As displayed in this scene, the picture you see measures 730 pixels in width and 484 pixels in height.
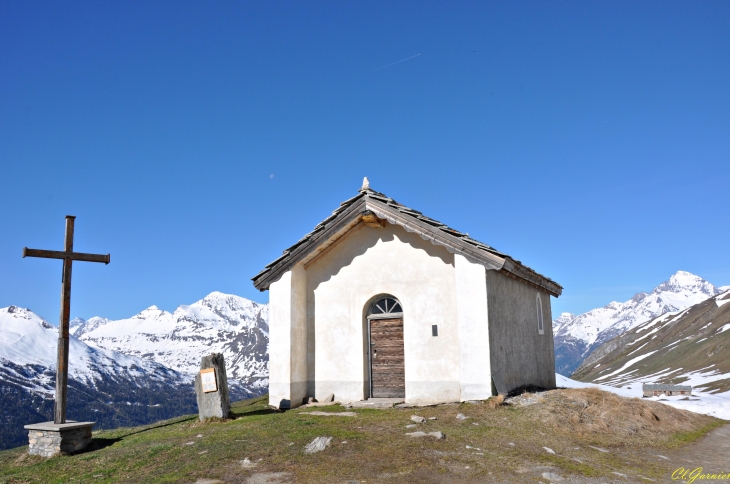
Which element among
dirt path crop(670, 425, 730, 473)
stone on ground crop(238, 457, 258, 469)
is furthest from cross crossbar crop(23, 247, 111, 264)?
dirt path crop(670, 425, 730, 473)

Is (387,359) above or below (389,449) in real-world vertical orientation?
above

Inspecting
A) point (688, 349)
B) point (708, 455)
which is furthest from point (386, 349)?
point (688, 349)

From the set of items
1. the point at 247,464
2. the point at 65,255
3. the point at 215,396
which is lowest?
the point at 247,464

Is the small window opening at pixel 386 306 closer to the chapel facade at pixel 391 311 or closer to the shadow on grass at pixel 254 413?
the chapel facade at pixel 391 311

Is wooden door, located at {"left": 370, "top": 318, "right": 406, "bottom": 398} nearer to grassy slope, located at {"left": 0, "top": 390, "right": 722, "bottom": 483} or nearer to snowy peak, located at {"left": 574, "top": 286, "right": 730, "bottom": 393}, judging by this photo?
grassy slope, located at {"left": 0, "top": 390, "right": 722, "bottom": 483}

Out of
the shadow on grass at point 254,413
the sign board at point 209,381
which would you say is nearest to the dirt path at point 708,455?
the shadow on grass at point 254,413

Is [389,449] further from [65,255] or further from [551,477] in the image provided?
[65,255]

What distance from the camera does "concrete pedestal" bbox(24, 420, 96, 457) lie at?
44.3 feet

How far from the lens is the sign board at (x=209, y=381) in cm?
1536

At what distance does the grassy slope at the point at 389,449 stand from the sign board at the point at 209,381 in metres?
0.86

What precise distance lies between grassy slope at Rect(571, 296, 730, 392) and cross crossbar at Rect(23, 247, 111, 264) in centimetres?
5840

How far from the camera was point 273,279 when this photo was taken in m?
18.2

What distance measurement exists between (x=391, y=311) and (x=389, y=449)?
23.9ft

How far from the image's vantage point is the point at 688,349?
96.9 metres
